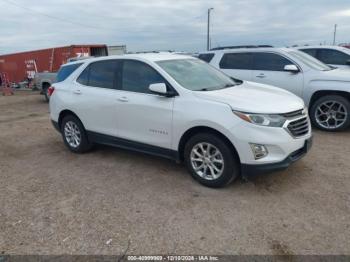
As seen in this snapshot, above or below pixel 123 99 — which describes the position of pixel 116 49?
above

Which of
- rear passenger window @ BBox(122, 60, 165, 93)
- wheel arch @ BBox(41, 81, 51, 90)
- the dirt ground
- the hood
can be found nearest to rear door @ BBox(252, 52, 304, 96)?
the dirt ground

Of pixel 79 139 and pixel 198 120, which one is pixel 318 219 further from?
pixel 79 139

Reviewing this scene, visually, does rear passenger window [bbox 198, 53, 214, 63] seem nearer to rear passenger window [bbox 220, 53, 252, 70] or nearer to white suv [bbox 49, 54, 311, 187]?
rear passenger window [bbox 220, 53, 252, 70]

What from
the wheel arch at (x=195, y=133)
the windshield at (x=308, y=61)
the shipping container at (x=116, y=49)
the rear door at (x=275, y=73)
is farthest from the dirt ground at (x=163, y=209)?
the shipping container at (x=116, y=49)

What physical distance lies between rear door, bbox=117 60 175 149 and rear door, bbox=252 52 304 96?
13.1 ft

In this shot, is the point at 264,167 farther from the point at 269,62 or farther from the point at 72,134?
the point at 269,62

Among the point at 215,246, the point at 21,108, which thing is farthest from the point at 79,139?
the point at 21,108

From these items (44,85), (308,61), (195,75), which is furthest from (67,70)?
(44,85)

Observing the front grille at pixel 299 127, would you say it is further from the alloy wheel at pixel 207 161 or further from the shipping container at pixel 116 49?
the shipping container at pixel 116 49

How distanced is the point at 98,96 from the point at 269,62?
14.7 feet

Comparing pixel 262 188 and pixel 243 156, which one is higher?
pixel 243 156

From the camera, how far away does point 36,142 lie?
693 cm

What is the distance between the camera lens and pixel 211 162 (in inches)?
164

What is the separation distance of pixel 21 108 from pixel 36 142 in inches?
256
